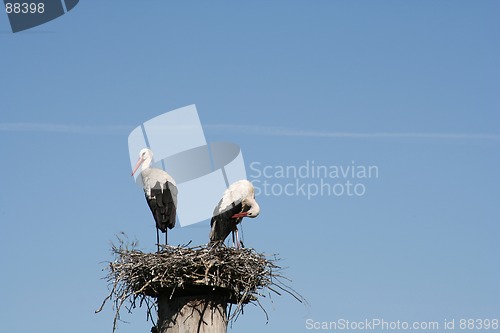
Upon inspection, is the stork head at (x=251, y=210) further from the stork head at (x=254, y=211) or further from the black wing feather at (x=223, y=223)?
the black wing feather at (x=223, y=223)

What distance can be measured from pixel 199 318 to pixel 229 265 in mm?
1200

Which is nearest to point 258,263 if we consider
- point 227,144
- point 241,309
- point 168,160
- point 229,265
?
point 229,265

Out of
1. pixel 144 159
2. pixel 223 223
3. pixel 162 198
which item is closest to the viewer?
pixel 162 198

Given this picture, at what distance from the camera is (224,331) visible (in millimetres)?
8297

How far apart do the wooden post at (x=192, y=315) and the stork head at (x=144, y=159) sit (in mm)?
4630

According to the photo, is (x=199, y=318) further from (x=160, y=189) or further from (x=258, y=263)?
(x=160, y=189)

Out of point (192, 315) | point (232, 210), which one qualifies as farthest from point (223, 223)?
point (192, 315)

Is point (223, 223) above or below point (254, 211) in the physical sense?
below

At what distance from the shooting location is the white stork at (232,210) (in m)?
13.0

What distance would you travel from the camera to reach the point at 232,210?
13.1 metres

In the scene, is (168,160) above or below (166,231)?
above

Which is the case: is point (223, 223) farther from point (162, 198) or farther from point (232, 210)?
point (162, 198)

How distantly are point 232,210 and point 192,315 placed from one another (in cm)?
503

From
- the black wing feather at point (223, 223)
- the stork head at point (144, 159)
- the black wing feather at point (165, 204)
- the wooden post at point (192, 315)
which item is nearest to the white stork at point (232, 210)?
the black wing feather at point (223, 223)
